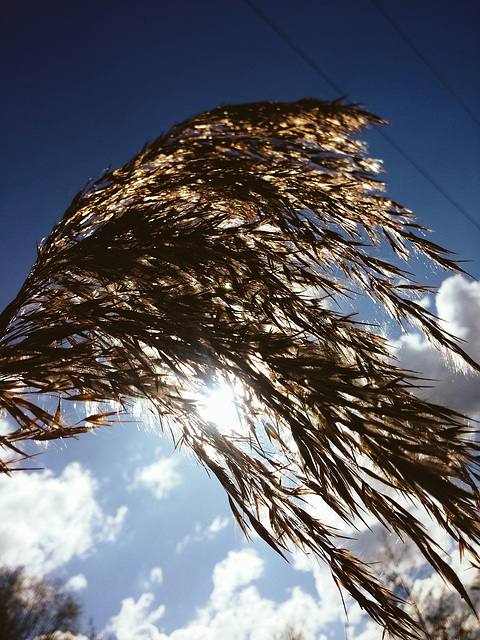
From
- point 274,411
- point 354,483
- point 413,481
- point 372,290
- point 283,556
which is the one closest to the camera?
point 413,481

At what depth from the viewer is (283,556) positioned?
1340mm

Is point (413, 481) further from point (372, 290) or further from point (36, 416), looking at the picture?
point (36, 416)

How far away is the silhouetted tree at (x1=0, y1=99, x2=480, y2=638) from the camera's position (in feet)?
3.58

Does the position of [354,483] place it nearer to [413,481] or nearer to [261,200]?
[413,481]

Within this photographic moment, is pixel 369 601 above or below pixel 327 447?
below

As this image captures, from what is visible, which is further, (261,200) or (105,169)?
(105,169)

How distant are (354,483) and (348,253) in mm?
868

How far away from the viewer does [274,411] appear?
1.21 meters

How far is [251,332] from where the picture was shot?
1227 millimetres

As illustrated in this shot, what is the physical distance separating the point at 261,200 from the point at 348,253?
1.32 ft

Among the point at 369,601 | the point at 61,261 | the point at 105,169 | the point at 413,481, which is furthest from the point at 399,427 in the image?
the point at 105,169

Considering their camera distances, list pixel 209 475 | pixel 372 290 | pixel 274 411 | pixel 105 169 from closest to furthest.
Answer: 1. pixel 274 411
2. pixel 209 475
3. pixel 372 290
4. pixel 105 169

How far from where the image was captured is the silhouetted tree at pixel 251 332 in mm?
1090

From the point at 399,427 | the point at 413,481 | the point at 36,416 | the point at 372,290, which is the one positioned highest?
the point at 36,416
